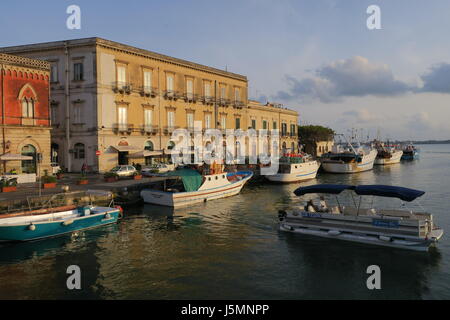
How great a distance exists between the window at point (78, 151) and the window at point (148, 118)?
815cm

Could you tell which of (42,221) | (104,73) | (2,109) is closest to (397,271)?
(42,221)

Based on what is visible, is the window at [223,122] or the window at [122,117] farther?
the window at [223,122]

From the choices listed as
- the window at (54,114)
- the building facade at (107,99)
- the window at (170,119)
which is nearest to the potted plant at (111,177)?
the building facade at (107,99)

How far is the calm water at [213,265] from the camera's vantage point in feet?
45.5

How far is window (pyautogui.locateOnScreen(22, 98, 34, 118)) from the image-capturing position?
33469mm

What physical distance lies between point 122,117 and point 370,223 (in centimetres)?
3173

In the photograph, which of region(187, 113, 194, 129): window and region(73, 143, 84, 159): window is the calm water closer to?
region(73, 143, 84, 159): window

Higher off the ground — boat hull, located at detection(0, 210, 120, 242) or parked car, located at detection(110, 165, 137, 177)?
parked car, located at detection(110, 165, 137, 177)

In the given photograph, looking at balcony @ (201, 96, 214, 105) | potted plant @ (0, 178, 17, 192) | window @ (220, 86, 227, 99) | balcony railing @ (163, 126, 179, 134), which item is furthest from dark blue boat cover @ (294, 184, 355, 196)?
window @ (220, 86, 227, 99)

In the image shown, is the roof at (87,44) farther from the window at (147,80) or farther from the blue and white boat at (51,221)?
the blue and white boat at (51,221)

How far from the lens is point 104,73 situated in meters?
41.3

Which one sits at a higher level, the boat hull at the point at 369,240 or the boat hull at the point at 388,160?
the boat hull at the point at 388,160

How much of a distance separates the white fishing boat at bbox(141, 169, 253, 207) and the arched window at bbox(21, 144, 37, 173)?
37.0ft

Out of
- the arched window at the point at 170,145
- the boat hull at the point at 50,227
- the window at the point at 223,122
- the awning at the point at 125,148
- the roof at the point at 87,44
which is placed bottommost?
the boat hull at the point at 50,227
